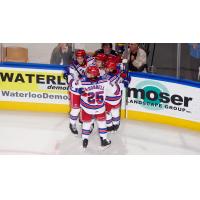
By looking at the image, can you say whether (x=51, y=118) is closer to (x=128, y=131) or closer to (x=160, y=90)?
(x=128, y=131)

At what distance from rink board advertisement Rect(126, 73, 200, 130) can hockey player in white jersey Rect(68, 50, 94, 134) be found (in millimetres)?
938

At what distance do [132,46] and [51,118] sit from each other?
166 cm

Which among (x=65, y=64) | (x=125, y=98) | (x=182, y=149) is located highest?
(x=65, y=64)

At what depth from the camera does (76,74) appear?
4332mm

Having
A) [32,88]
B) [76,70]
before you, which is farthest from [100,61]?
[32,88]

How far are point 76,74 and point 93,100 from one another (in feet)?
1.61

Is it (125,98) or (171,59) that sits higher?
(171,59)

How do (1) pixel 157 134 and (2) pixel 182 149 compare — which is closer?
(2) pixel 182 149

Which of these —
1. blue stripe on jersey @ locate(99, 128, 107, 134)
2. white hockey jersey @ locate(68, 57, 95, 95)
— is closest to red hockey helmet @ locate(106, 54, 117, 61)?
white hockey jersey @ locate(68, 57, 95, 95)

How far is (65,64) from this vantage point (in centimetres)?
480

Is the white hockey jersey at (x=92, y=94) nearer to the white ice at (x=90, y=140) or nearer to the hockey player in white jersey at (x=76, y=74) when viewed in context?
the hockey player in white jersey at (x=76, y=74)
